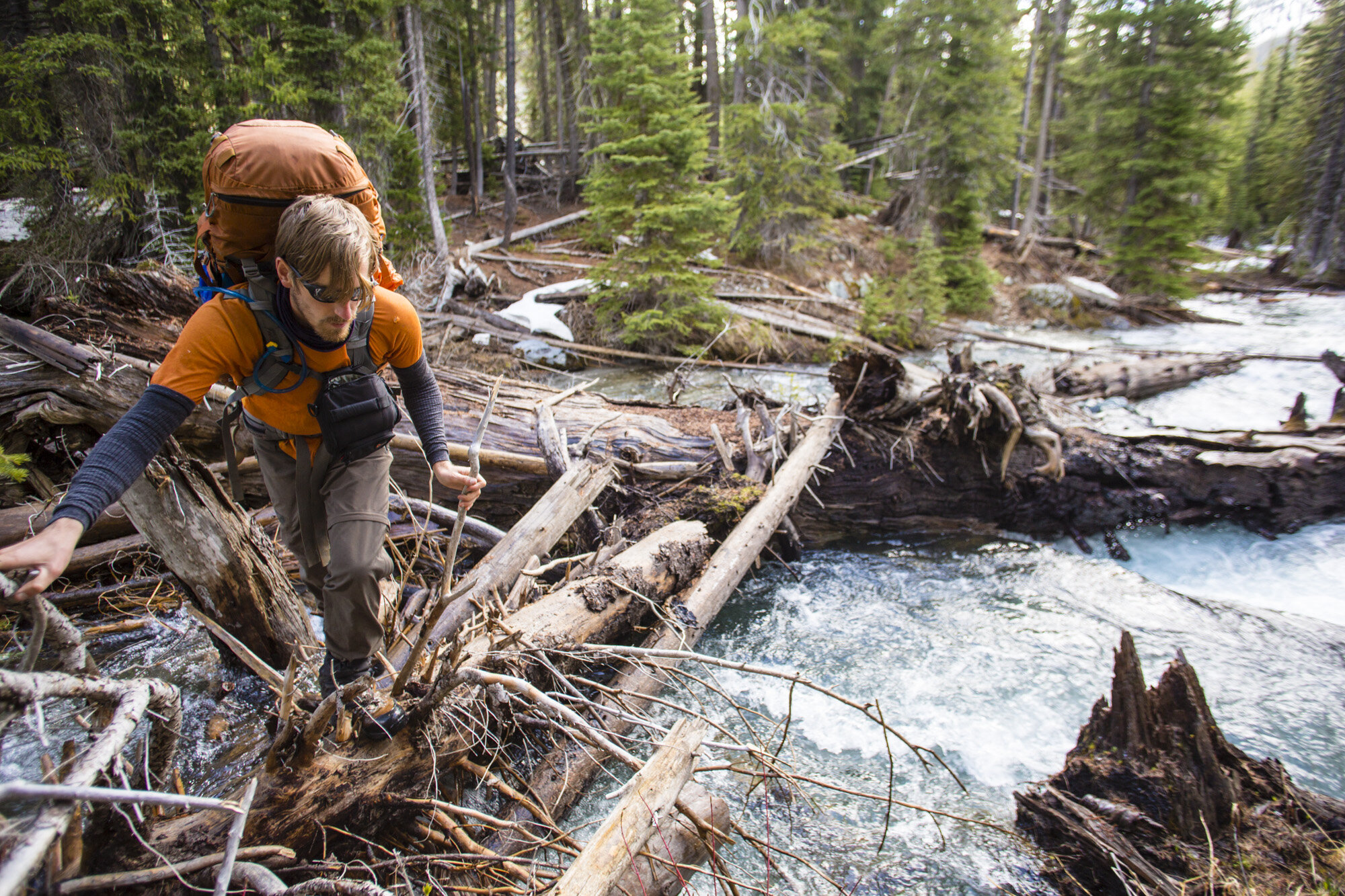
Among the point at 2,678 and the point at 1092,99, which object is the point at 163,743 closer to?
→ the point at 2,678

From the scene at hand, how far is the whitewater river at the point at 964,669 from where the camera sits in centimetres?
308

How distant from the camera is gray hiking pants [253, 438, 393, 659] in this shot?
7.72 feet

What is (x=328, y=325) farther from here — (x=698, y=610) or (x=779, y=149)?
(x=779, y=149)

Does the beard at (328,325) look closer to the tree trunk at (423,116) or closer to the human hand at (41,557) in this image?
the human hand at (41,557)

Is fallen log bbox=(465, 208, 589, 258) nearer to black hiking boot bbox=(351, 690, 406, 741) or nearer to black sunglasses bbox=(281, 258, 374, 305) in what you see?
black sunglasses bbox=(281, 258, 374, 305)

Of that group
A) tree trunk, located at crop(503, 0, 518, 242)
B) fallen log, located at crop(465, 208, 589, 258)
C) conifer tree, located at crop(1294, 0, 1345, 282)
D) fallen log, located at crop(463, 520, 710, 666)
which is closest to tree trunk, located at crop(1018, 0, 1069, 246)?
conifer tree, located at crop(1294, 0, 1345, 282)

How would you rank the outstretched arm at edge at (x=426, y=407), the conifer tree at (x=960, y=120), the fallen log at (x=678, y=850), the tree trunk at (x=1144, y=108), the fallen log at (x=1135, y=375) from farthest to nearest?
the tree trunk at (x=1144, y=108), the conifer tree at (x=960, y=120), the fallen log at (x=1135, y=375), the outstretched arm at edge at (x=426, y=407), the fallen log at (x=678, y=850)

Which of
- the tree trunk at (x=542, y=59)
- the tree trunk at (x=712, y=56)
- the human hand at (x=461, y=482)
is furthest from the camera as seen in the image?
the tree trunk at (x=542, y=59)

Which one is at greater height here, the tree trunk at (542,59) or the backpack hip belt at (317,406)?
the tree trunk at (542,59)

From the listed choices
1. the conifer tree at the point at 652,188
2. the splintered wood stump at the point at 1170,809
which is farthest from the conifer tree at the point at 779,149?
the splintered wood stump at the point at 1170,809

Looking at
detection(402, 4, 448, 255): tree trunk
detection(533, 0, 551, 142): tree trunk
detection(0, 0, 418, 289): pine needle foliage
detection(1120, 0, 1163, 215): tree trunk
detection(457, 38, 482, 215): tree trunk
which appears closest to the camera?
detection(0, 0, 418, 289): pine needle foliage

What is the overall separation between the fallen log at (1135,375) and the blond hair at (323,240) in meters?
9.48

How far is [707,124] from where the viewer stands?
37.6 ft

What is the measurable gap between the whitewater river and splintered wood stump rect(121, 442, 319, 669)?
1.59 ft
